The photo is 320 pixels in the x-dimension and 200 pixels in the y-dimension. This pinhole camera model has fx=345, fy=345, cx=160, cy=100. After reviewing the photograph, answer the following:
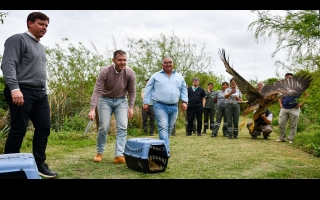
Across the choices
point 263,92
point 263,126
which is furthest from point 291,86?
point 263,126

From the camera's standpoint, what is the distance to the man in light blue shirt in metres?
5.80

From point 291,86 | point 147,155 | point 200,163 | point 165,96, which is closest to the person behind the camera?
point 147,155

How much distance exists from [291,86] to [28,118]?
5250mm

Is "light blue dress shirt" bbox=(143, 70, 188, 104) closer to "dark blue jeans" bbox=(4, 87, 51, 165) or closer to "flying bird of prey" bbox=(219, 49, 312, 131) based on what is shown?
"flying bird of prey" bbox=(219, 49, 312, 131)

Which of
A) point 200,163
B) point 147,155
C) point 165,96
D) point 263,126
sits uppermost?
point 165,96

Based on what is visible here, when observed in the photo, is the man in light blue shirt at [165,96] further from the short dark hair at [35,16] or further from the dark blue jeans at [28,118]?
the short dark hair at [35,16]

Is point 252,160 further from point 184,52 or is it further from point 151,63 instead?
point 184,52

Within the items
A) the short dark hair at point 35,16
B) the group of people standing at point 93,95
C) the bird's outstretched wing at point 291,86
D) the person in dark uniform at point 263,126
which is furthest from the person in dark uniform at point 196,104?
the short dark hair at point 35,16

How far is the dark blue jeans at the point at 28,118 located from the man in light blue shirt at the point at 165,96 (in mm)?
1954

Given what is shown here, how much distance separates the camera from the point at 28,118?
13.7 ft

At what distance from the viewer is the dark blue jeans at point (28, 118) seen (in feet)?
13.3

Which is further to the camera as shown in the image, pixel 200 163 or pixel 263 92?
pixel 263 92

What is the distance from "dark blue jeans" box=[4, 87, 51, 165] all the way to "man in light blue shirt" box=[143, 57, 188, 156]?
1.95 m

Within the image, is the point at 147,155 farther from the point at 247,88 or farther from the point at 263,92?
the point at 263,92
